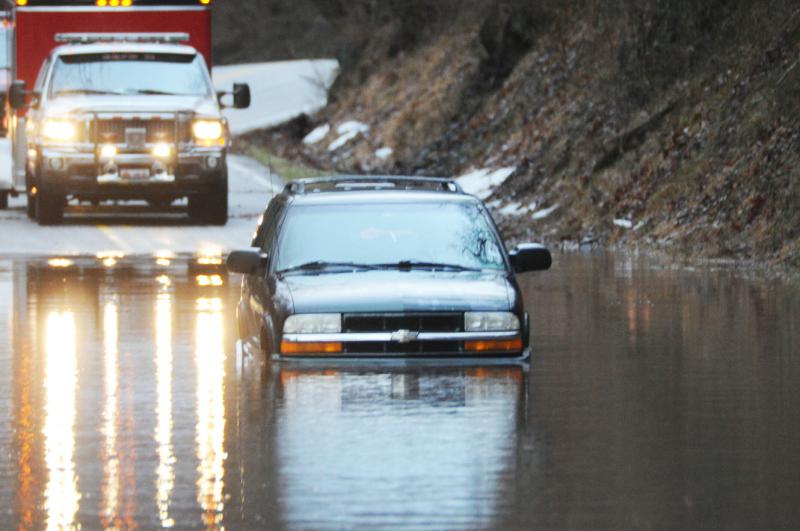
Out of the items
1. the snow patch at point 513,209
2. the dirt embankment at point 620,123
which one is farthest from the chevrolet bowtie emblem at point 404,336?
the snow patch at point 513,209

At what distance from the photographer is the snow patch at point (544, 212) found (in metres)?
31.9

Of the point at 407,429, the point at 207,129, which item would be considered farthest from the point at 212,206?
the point at 407,429

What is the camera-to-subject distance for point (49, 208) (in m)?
30.9

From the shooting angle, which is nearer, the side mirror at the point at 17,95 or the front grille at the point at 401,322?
the front grille at the point at 401,322

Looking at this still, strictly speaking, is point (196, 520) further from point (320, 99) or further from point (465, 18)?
point (320, 99)

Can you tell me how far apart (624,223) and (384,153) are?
63.4ft

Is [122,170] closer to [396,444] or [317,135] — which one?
[396,444]

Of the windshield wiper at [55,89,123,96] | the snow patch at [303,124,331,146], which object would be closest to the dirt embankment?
the snow patch at [303,124,331,146]

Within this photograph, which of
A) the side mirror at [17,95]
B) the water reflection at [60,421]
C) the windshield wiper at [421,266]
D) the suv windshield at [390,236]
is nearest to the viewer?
the water reflection at [60,421]

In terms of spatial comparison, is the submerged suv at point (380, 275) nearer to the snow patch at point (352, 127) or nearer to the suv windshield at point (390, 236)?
the suv windshield at point (390, 236)

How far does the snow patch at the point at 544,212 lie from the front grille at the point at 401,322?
18006 mm

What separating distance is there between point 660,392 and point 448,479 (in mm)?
3681

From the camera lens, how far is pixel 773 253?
24922mm

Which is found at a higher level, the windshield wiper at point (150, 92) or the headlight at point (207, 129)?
the windshield wiper at point (150, 92)
